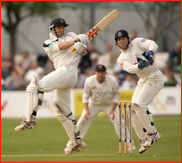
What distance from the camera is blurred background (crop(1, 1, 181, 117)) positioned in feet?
49.0

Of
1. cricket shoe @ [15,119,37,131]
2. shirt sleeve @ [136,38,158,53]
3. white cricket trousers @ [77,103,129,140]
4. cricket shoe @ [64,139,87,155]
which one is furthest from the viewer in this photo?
white cricket trousers @ [77,103,129,140]

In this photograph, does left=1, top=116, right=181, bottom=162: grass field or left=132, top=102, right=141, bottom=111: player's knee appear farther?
left=132, top=102, right=141, bottom=111: player's knee

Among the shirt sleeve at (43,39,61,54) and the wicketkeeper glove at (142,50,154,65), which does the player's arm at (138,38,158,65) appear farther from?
the shirt sleeve at (43,39,61,54)

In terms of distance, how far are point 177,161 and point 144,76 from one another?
5.38 ft

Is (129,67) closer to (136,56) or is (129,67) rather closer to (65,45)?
(136,56)

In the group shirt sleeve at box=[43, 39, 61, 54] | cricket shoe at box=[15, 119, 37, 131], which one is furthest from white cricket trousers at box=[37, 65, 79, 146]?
cricket shoe at box=[15, 119, 37, 131]

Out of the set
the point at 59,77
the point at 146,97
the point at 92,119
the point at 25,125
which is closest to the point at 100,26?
the point at 59,77

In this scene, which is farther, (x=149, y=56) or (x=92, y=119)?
(x=92, y=119)

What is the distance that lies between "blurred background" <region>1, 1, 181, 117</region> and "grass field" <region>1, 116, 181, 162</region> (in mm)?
1518

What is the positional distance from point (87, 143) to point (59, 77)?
3590mm

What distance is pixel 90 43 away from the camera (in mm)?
16703

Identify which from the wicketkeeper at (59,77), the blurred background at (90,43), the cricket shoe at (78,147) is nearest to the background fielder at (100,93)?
the cricket shoe at (78,147)

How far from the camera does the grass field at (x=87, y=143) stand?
746 centimetres

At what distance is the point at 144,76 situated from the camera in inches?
303
